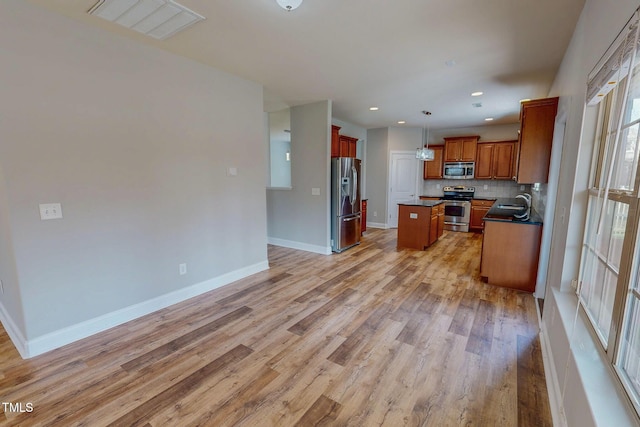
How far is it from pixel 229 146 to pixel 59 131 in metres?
1.63

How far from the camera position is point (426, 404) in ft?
5.62

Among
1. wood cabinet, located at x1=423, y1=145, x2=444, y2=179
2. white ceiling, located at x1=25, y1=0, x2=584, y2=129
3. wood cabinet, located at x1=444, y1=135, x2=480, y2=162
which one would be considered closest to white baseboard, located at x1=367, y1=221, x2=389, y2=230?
wood cabinet, located at x1=423, y1=145, x2=444, y2=179

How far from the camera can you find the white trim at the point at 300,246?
16.4 ft

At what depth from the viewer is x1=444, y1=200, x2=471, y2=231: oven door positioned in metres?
6.88

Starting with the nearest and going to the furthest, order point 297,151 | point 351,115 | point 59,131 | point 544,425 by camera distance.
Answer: point 544,425 → point 59,131 → point 297,151 → point 351,115

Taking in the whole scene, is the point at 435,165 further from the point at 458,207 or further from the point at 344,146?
the point at 344,146

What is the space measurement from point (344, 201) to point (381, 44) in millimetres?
2857

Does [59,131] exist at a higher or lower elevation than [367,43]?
lower

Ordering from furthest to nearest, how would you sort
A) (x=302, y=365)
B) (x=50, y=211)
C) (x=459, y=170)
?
(x=459, y=170), (x=50, y=211), (x=302, y=365)

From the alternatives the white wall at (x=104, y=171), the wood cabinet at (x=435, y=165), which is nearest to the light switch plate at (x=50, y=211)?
the white wall at (x=104, y=171)

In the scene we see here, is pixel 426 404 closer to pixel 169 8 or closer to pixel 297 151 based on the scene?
pixel 169 8

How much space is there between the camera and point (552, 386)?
1756mm

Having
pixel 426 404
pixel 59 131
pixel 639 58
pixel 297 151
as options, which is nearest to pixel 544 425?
pixel 426 404

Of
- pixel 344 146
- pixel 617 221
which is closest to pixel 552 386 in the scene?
pixel 617 221
